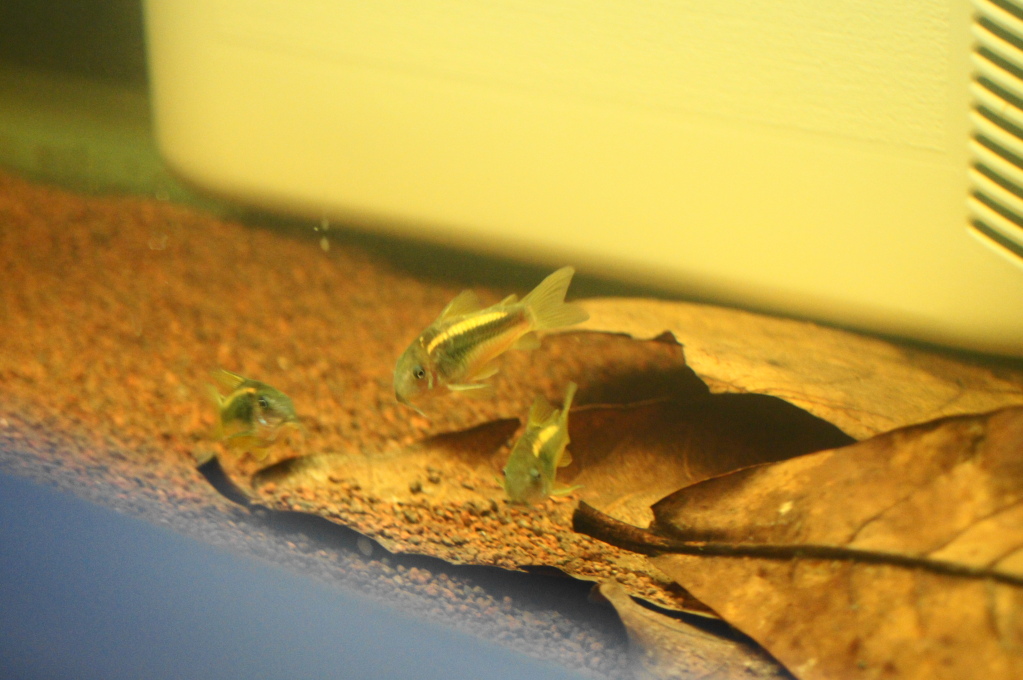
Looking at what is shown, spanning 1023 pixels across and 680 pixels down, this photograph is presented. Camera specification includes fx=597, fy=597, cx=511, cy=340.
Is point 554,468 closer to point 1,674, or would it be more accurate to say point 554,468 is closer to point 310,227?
point 1,674

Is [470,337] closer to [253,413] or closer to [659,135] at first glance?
[253,413]

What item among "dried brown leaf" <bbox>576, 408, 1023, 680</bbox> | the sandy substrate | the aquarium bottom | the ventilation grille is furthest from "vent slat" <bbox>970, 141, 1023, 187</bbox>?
the aquarium bottom

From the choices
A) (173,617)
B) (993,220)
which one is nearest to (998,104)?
(993,220)

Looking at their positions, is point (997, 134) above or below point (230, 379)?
above

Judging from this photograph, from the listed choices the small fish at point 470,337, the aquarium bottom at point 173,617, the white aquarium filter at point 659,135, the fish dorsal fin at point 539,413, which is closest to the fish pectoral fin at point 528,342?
the small fish at point 470,337

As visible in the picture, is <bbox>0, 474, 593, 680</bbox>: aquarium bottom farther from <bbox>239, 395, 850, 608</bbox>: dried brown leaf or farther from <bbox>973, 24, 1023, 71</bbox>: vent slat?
<bbox>973, 24, 1023, 71</bbox>: vent slat

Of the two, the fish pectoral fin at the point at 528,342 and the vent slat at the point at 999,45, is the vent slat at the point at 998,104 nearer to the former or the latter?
the vent slat at the point at 999,45

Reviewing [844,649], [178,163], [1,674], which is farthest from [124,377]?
[844,649]
